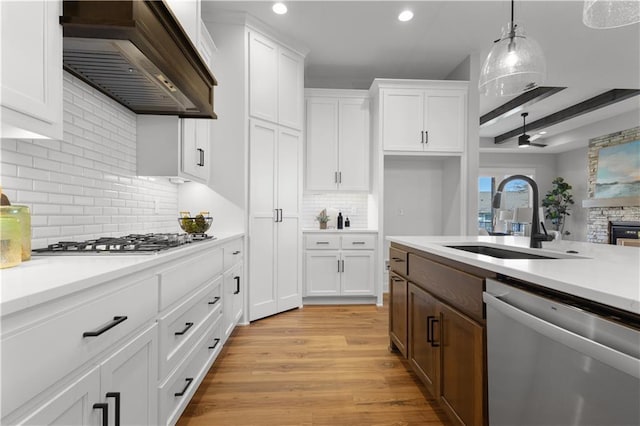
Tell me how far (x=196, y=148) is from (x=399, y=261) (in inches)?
75.0

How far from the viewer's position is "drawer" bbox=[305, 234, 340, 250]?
3.96m

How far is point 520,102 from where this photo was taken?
5.98 metres

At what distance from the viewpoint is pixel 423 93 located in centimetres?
404

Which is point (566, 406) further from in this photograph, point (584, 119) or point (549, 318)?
point (584, 119)

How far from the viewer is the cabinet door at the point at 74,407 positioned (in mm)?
721

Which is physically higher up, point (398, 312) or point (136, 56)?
point (136, 56)

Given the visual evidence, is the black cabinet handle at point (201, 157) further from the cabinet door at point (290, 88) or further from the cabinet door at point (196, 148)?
the cabinet door at point (290, 88)

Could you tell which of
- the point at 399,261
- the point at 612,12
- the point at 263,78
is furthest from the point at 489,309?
the point at 263,78

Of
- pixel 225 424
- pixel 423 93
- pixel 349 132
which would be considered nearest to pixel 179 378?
pixel 225 424

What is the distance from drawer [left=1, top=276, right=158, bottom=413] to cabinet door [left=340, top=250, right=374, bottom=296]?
302 cm

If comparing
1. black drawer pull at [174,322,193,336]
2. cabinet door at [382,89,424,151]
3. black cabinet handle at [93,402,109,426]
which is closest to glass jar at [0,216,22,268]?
Result: black cabinet handle at [93,402,109,426]

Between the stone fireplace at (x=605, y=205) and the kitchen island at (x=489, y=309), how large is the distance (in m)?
7.08

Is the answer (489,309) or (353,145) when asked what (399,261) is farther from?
(353,145)

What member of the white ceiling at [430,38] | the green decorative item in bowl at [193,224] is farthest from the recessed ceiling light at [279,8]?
the green decorative item in bowl at [193,224]
